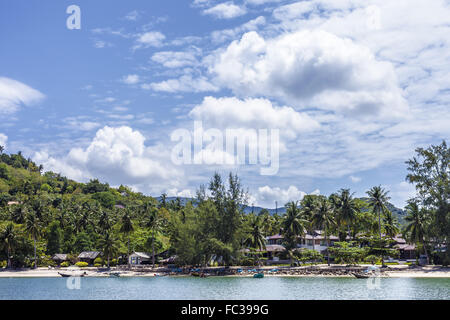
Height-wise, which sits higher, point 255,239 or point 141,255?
point 255,239

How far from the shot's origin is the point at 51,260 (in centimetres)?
9700

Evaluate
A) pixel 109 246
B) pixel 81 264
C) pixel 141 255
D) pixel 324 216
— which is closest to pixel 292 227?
pixel 324 216

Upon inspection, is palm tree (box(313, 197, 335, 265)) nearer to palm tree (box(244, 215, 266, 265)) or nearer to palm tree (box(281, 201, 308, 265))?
palm tree (box(281, 201, 308, 265))

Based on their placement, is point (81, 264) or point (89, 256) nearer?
point (81, 264)

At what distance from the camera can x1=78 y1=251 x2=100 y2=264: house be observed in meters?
99.4

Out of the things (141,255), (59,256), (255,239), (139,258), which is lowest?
(139,258)

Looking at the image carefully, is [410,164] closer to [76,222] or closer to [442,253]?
[442,253]

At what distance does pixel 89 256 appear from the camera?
99.6 m

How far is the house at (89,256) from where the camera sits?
99.4 m

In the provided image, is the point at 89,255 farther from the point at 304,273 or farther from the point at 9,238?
the point at 304,273

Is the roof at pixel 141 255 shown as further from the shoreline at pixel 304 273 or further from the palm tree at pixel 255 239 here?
the palm tree at pixel 255 239

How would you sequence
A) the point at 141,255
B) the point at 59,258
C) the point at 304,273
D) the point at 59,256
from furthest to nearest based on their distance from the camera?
the point at 59,256
the point at 59,258
the point at 141,255
the point at 304,273
